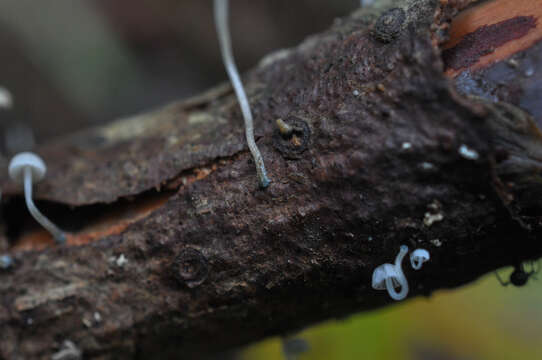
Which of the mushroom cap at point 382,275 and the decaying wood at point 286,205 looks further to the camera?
the mushroom cap at point 382,275

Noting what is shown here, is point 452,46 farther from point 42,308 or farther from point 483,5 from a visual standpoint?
point 42,308

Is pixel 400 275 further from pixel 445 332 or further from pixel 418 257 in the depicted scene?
pixel 445 332

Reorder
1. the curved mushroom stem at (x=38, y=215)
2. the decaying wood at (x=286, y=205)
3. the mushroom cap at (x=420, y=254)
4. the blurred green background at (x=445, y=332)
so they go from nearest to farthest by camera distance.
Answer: the decaying wood at (x=286, y=205) < the mushroom cap at (x=420, y=254) < the curved mushroom stem at (x=38, y=215) < the blurred green background at (x=445, y=332)

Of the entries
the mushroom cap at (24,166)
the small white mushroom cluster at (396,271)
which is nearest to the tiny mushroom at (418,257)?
the small white mushroom cluster at (396,271)

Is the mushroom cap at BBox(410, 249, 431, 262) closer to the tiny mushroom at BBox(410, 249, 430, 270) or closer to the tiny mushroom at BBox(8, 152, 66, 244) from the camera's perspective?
the tiny mushroom at BBox(410, 249, 430, 270)

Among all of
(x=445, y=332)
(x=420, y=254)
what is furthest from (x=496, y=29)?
(x=445, y=332)

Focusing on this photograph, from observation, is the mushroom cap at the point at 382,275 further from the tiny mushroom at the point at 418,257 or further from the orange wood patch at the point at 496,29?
the orange wood patch at the point at 496,29

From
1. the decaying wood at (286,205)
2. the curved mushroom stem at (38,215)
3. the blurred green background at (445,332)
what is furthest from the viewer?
the blurred green background at (445,332)

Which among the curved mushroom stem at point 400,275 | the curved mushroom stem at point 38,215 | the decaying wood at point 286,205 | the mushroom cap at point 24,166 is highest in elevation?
the mushroom cap at point 24,166
